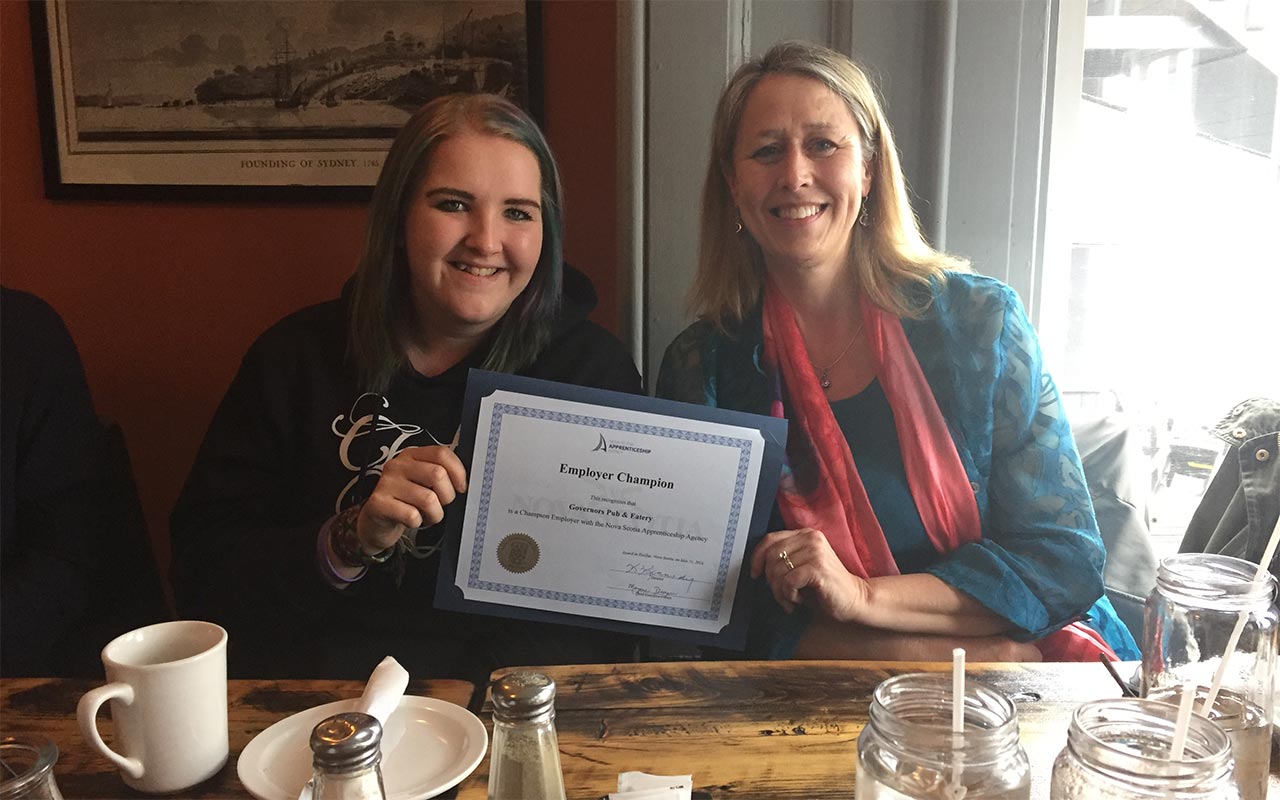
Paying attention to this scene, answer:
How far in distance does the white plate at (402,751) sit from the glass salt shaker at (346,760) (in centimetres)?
22

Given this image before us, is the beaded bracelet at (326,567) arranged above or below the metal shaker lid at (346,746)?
below

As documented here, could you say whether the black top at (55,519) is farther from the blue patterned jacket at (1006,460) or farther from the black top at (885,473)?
the black top at (885,473)

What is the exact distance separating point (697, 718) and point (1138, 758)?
45 cm

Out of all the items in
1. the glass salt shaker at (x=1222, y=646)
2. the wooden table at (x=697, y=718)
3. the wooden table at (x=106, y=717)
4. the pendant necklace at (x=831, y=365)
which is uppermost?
the pendant necklace at (x=831, y=365)

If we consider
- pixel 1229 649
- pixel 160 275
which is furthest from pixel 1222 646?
pixel 160 275

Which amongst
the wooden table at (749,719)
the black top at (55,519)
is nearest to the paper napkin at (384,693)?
the wooden table at (749,719)

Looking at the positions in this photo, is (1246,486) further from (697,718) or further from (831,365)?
(697,718)

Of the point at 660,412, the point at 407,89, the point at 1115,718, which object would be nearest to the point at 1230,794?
the point at 1115,718

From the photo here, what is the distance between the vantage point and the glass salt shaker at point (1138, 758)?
0.55 metres

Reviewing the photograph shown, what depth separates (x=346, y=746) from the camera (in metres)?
0.58

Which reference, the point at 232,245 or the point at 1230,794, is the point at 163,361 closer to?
the point at 232,245

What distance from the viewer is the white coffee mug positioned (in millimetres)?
810

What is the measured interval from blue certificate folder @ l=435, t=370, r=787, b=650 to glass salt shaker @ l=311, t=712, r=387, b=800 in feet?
1.92

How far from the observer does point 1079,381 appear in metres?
1.68
